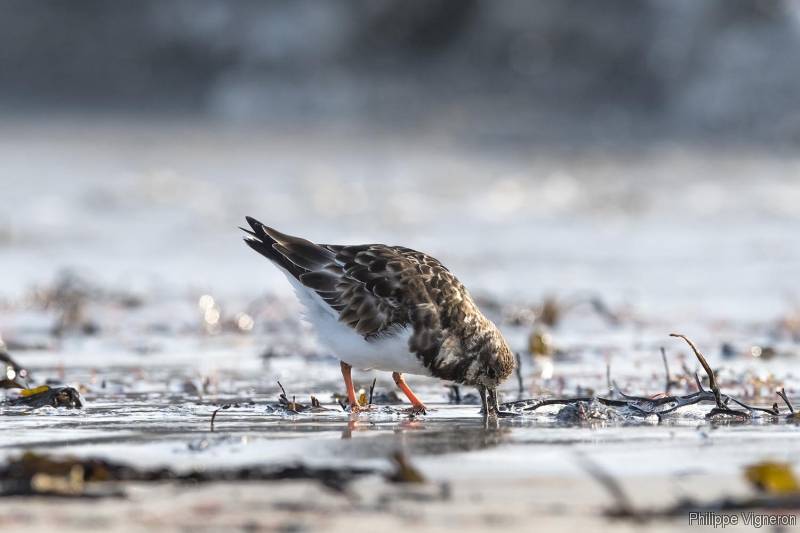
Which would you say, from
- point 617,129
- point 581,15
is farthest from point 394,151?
point 581,15

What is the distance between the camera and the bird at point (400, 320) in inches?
152

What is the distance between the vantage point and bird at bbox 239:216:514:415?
3869mm

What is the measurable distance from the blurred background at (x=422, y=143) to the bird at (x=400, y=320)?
3130 mm

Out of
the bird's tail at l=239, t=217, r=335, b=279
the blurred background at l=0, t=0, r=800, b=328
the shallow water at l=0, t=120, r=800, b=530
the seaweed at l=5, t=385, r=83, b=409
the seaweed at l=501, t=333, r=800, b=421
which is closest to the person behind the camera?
the shallow water at l=0, t=120, r=800, b=530

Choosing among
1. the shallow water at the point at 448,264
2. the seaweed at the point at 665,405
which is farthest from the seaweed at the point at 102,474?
the seaweed at the point at 665,405

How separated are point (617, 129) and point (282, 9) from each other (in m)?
7.79

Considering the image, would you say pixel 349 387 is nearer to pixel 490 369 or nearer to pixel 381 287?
pixel 381 287

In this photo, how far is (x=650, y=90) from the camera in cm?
2059

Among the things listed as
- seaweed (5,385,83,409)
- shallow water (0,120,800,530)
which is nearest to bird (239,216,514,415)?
shallow water (0,120,800,530)

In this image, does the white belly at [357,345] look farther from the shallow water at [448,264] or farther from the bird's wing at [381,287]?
the shallow water at [448,264]

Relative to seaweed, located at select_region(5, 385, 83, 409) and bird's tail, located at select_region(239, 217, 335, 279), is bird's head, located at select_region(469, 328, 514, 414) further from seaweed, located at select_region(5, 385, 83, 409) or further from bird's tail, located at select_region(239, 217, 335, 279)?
seaweed, located at select_region(5, 385, 83, 409)

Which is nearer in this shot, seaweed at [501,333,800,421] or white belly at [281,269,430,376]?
seaweed at [501,333,800,421]

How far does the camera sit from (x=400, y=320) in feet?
12.9

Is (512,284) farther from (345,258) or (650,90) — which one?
(650,90)
